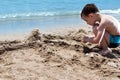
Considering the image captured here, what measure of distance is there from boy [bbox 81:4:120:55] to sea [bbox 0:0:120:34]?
2.79 metres

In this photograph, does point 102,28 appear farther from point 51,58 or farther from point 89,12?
point 51,58

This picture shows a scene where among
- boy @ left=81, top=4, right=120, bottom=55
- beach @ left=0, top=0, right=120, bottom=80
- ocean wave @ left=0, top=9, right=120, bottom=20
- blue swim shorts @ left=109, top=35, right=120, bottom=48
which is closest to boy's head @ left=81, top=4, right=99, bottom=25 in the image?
boy @ left=81, top=4, right=120, bottom=55

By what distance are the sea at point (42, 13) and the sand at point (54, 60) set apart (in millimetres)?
2088

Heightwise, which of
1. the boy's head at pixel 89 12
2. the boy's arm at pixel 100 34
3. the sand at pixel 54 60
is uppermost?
the boy's head at pixel 89 12

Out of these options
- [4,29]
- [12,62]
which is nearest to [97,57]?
[12,62]

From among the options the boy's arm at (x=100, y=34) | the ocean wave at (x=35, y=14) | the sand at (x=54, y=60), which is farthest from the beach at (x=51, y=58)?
the ocean wave at (x=35, y=14)

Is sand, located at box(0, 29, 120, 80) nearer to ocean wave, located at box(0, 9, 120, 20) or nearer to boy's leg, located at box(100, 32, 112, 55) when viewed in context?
boy's leg, located at box(100, 32, 112, 55)

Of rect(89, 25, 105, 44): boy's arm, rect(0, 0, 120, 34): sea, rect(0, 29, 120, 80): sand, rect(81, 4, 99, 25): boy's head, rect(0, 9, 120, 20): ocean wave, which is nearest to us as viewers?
rect(0, 29, 120, 80): sand

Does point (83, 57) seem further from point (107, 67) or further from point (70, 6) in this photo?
point (70, 6)

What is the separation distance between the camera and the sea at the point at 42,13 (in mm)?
8421

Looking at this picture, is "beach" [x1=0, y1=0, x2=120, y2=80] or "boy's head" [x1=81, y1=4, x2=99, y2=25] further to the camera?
"boy's head" [x1=81, y1=4, x2=99, y2=25]

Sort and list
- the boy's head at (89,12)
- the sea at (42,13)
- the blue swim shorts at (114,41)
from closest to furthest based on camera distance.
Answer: the boy's head at (89,12)
the blue swim shorts at (114,41)
the sea at (42,13)

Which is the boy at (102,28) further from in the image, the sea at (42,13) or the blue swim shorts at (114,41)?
the sea at (42,13)

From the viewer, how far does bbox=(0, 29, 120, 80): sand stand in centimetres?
429
